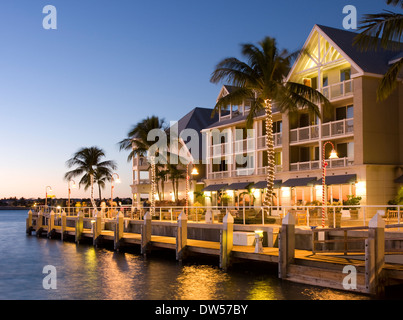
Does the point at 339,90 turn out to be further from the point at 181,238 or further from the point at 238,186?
the point at 181,238

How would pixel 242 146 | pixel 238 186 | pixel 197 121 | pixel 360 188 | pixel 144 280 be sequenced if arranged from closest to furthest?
1. pixel 144 280
2. pixel 360 188
3. pixel 238 186
4. pixel 242 146
5. pixel 197 121

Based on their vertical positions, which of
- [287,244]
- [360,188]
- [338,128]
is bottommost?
[287,244]

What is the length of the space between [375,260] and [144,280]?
10824 mm

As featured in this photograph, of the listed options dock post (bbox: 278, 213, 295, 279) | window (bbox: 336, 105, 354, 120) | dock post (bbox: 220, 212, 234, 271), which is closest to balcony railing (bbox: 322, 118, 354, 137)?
window (bbox: 336, 105, 354, 120)

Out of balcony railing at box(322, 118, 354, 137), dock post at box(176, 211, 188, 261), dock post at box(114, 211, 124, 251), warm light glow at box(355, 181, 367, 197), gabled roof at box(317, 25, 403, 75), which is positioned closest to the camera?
dock post at box(176, 211, 188, 261)

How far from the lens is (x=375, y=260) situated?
16.2 metres

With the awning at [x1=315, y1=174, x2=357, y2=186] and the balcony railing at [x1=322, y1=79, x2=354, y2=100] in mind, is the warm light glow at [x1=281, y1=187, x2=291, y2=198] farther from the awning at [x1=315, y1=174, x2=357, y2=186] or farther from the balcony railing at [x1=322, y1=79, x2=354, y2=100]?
the balcony railing at [x1=322, y1=79, x2=354, y2=100]

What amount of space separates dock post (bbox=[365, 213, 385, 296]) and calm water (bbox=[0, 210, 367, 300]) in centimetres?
78

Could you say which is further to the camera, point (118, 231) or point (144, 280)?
point (118, 231)

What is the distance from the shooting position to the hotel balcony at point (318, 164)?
35.3 m

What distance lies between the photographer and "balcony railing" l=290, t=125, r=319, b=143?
3838 cm

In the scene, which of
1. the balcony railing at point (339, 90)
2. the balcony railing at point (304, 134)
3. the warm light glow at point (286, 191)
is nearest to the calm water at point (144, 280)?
the warm light glow at point (286, 191)

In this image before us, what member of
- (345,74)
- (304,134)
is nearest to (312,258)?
(345,74)
